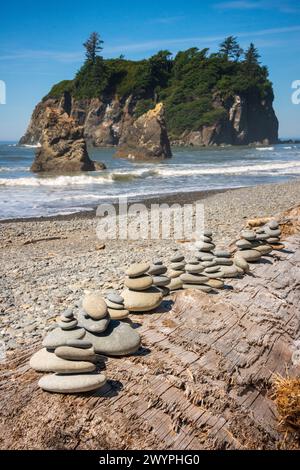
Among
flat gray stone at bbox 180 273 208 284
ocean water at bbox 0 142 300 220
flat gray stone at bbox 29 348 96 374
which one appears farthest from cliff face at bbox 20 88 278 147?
flat gray stone at bbox 29 348 96 374

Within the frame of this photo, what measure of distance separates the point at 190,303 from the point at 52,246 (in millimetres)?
7005

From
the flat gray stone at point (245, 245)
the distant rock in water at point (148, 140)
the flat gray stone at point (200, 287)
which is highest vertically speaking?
the distant rock in water at point (148, 140)

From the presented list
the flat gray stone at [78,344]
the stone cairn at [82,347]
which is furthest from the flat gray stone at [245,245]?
the flat gray stone at [78,344]

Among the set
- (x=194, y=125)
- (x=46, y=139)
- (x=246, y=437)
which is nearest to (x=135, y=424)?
(x=246, y=437)

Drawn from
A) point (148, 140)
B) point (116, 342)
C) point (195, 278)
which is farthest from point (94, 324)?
point (148, 140)

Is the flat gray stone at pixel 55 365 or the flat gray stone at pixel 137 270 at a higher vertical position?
the flat gray stone at pixel 137 270

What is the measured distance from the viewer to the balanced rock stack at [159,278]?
464cm

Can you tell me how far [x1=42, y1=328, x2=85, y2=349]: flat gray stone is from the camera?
318cm

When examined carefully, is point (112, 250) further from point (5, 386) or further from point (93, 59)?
point (93, 59)

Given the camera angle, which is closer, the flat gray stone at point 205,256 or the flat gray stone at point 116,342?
the flat gray stone at point 116,342

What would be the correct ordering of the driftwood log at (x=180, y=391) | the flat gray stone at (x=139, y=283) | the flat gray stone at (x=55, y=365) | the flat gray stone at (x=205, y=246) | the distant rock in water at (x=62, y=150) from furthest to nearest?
the distant rock in water at (x=62, y=150) < the flat gray stone at (x=205, y=246) < the flat gray stone at (x=139, y=283) < the flat gray stone at (x=55, y=365) < the driftwood log at (x=180, y=391)

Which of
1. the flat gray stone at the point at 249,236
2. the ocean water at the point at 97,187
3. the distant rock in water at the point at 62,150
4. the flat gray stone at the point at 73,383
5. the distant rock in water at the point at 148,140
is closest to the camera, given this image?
the flat gray stone at the point at 73,383

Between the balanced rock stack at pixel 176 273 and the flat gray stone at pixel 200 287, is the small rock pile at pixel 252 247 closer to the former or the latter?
the balanced rock stack at pixel 176 273

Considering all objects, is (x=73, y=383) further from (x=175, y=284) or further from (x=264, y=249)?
(x=264, y=249)
